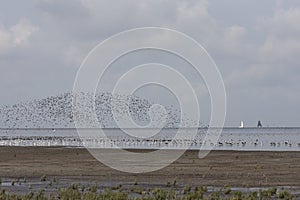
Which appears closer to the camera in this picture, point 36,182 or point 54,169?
point 36,182

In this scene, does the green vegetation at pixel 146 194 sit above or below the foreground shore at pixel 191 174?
below

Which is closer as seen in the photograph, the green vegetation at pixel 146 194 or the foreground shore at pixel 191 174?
the green vegetation at pixel 146 194

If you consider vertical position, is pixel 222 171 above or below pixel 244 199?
above

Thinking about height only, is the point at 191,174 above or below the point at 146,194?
above

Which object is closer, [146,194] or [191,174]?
[146,194]

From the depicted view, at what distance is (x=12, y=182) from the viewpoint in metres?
42.7

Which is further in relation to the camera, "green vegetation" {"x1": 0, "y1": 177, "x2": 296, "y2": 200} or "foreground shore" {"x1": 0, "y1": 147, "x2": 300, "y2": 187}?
"foreground shore" {"x1": 0, "y1": 147, "x2": 300, "y2": 187}

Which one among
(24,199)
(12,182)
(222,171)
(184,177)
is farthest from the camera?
(222,171)

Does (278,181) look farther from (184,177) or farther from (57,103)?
(57,103)

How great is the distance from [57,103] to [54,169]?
118m

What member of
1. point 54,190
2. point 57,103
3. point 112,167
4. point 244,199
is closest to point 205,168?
point 112,167

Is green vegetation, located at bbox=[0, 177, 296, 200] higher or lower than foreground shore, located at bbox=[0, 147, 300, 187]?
lower

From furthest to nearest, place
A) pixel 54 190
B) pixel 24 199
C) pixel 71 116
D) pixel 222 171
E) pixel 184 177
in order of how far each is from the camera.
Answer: pixel 71 116 → pixel 222 171 → pixel 184 177 → pixel 54 190 → pixel 24 199

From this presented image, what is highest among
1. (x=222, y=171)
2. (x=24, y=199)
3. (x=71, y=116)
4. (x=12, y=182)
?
(x=71, y=116)
